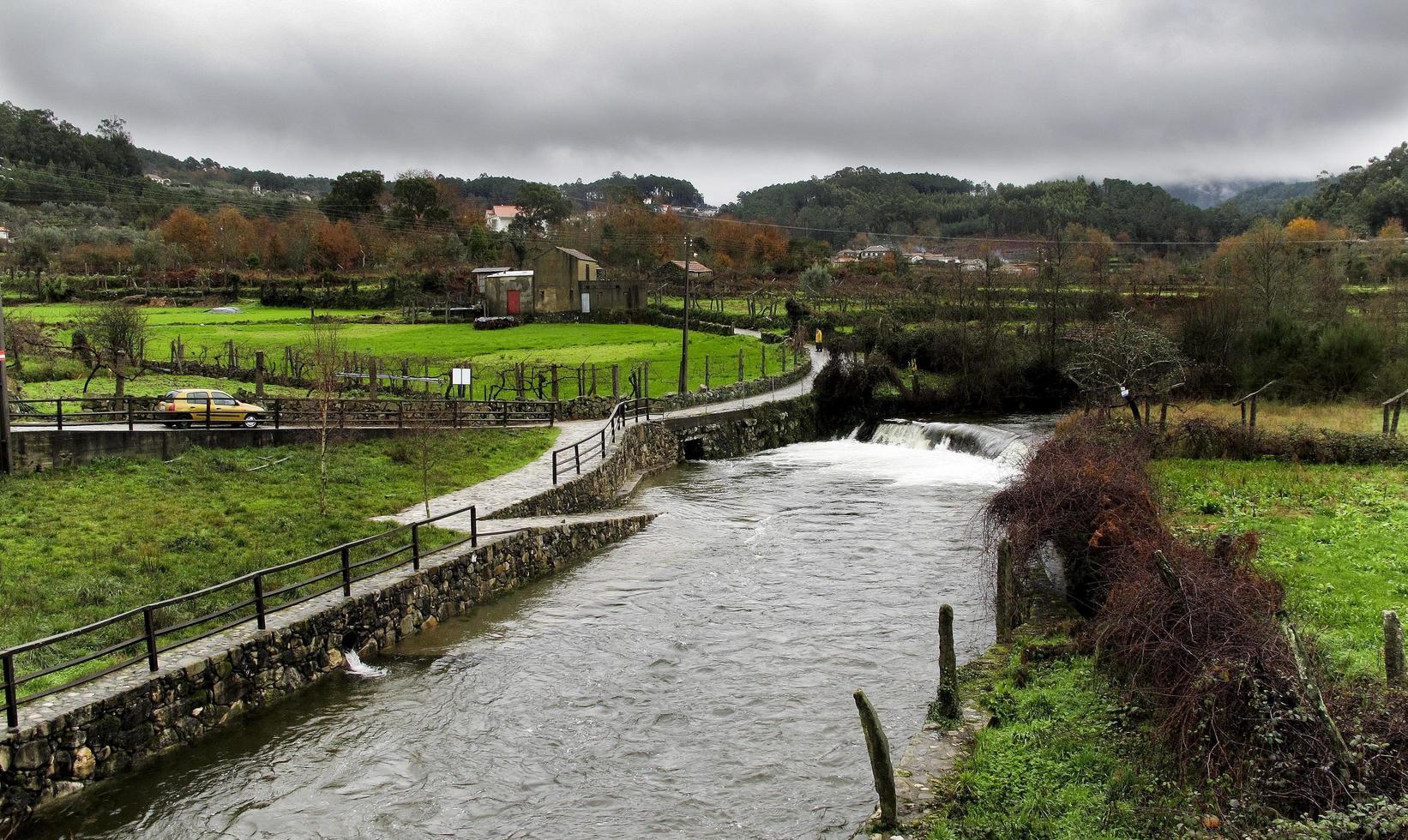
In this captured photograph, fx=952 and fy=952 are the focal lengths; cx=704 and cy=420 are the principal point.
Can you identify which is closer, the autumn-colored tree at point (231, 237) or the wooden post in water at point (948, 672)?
the wooden post in water at point (948, 672)

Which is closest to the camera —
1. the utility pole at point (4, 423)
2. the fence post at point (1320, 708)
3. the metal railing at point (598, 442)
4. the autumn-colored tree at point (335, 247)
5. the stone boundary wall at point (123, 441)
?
the fence post at point (1320, 708)

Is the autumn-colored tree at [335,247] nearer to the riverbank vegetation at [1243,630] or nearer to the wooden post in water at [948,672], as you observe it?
the riverbank vegetation at [1243,630]

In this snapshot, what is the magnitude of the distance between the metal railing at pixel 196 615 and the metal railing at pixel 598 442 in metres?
6.48

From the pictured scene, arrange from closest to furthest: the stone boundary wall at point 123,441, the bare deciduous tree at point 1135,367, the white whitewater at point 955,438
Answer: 1. the stone boundary wall at point 123,441
2. the bare deciduous tree at point 1135,367
3. the white whitewater at point 955,438

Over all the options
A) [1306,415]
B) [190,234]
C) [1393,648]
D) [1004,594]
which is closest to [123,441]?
[1004,594]

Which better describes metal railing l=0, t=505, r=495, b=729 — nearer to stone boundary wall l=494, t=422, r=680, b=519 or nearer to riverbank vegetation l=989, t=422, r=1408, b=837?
stone boundary wall l=494, t=422, r=680, b=519

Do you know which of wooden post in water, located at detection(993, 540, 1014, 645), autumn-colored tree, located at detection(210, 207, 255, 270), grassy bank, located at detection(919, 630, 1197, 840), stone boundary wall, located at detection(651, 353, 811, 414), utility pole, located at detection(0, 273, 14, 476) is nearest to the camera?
grassy bank, located at detection(919, 630, 1197, 840)

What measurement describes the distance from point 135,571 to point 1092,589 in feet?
54.8

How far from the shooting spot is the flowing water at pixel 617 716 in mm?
11359

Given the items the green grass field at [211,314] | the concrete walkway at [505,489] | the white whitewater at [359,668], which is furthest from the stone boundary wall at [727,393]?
the green grass field at [211,314]

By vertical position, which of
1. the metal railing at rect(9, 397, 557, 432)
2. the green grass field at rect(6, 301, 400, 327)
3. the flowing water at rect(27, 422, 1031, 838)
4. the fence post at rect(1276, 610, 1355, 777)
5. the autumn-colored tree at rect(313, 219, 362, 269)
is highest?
the autumn-colored tree at rect(313, 219, 362, 269)

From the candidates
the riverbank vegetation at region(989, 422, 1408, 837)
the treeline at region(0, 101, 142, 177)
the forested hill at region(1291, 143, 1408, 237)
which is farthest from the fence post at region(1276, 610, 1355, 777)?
the treeline at region(0, 101, 142, 177)

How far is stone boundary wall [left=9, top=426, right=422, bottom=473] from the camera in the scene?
24.7m

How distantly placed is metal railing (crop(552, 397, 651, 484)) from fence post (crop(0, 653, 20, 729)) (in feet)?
47.2
